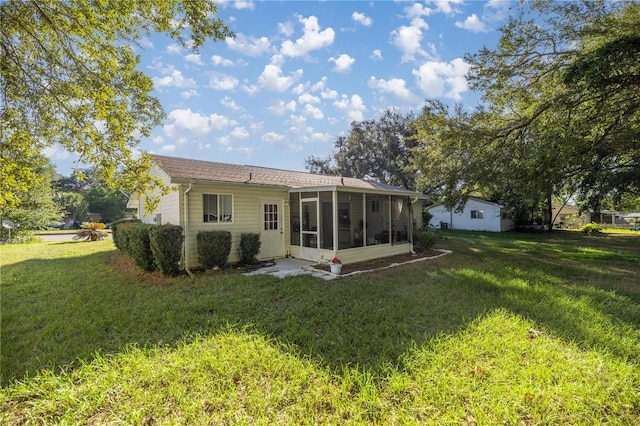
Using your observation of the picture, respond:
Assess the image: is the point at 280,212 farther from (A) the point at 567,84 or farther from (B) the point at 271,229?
(A) the point at 567,84

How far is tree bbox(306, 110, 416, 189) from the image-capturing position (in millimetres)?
23125

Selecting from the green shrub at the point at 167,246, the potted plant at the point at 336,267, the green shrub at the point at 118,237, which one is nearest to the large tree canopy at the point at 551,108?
the potted plant at the point at 336,267

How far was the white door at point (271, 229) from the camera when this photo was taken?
372 inches

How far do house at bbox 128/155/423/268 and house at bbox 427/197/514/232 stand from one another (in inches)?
658

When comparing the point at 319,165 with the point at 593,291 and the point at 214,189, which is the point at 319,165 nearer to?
the point at 214,189

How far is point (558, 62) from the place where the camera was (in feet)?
25.3

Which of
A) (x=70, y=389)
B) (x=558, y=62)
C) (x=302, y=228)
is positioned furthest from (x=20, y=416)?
(x=558, y=62)

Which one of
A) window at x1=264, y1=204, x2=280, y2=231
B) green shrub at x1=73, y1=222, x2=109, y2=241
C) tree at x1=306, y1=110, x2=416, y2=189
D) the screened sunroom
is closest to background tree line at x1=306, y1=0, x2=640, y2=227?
the screened sunroom

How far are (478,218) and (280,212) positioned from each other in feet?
73.3

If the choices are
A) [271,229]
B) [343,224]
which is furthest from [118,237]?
[343,224]

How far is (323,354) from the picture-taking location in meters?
3.35

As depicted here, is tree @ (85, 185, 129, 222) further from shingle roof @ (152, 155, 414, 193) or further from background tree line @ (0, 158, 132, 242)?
shingle roof @ (152, 155, 414, 193)

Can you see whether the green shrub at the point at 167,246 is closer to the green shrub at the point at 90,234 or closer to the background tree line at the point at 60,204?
the background tree line at the point at 60,204

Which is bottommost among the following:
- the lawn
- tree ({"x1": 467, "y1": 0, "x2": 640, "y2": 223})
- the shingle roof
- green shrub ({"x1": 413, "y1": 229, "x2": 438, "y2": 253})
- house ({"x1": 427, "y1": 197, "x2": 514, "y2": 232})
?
the lawn
